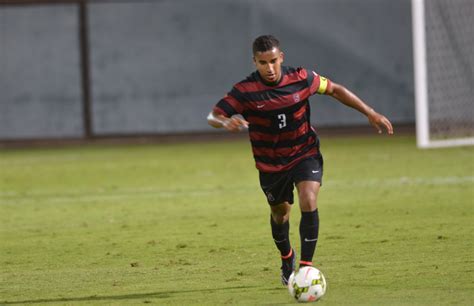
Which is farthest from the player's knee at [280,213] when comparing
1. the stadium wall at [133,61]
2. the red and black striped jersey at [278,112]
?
the stadium wall at [133,61]

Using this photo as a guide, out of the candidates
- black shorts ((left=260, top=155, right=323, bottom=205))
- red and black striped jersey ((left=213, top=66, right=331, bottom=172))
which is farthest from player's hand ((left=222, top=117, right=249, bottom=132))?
black shorts ((left=260, top=155, right=323, bottom=205))

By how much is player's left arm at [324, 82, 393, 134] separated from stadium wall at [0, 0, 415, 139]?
17356 millimetres

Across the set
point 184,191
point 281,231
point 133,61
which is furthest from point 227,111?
point 133,61

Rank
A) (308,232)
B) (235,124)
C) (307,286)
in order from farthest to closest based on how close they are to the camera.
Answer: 1. (308,232)
2. (235,124)
3. (307,286)

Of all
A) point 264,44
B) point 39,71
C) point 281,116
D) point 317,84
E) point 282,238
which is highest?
point 264,44

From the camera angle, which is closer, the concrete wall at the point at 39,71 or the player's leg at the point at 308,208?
the player's leg at the point at 308,208

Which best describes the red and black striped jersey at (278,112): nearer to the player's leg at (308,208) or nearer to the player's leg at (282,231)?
the player's leg at (308,208)

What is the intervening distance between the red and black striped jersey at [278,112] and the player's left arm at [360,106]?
0.22 ft

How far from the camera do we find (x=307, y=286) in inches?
286

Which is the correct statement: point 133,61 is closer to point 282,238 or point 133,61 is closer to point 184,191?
point 184,191

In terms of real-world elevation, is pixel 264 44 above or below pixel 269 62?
above

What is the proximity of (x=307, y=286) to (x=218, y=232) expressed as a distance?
4.05 metres

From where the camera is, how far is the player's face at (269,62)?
781 centimetres

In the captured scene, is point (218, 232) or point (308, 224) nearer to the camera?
point (308, 224)
